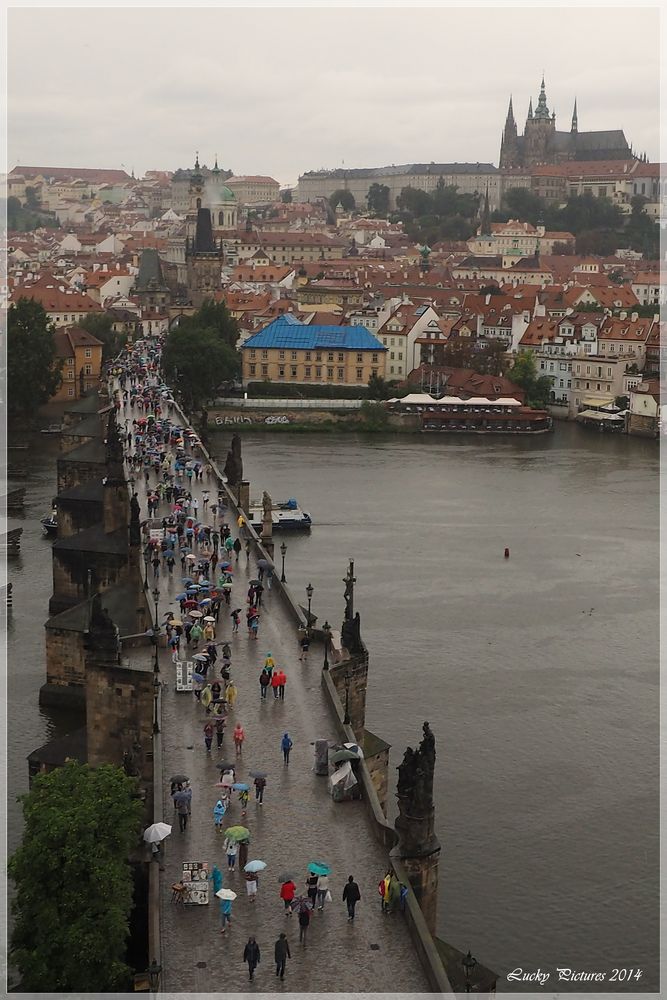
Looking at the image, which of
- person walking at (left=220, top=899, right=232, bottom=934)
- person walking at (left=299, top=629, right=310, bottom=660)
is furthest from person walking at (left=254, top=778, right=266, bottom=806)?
person walking at (left=299, top=629, right=310, bottom=660)

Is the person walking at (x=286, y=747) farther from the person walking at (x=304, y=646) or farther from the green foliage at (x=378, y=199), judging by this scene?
the green foliage at (x=378, y=199)

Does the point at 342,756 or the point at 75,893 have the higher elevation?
the point at 342,756

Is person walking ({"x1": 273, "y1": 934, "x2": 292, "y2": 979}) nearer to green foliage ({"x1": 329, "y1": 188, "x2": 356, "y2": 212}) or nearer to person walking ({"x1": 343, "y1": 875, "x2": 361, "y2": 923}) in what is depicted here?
person walking ({"x1": 343, "y1": 875, "x2": 361, "y2": 923})

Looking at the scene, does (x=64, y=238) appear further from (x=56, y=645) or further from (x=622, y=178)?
(x=56, y=645)

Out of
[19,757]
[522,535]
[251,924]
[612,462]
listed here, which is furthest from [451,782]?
[612,462]

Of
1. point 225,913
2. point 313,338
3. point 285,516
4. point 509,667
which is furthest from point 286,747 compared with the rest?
point 313,338

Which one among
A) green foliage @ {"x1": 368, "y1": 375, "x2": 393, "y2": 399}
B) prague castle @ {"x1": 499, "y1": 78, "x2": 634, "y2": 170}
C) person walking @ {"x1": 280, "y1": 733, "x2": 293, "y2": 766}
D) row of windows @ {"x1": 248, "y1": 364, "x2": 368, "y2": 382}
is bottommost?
person walking @ {"x1": 280, "y1": 733, "x2": 293, "y2": 766}

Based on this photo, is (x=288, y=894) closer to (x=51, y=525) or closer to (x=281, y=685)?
(x=281, y=685)
